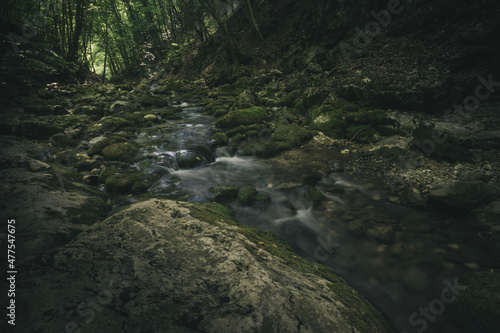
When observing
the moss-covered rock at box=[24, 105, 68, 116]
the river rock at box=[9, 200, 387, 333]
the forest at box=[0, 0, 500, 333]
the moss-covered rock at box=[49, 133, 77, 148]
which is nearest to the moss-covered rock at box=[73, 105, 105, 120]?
the forest at box=[0, 0, 500, 333]

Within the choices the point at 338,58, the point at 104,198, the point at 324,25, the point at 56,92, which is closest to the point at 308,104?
the point at 338,58

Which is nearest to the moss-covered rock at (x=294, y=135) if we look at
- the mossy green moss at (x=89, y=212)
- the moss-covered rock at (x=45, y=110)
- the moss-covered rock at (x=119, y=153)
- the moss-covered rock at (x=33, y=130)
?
the moss-covered rock at (x=119, y=153)

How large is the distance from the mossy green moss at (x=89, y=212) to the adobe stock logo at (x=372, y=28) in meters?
11.6

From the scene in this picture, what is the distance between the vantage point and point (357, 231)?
13.2ft

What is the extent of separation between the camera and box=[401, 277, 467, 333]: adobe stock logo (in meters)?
2.72

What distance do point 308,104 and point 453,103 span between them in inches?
182

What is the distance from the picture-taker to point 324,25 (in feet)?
39.0

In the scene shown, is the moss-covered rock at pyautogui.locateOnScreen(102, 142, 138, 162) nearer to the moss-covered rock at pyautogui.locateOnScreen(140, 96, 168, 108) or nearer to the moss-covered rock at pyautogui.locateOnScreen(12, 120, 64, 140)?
the moss-covered rock at pyautogui.locateOnScreen(12, 120, 64, 140)

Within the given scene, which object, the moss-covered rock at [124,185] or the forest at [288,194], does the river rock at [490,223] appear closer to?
the forest at [288,194]

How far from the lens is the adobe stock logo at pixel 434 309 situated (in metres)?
2.72

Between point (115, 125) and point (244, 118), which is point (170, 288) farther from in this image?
point (115, 125)

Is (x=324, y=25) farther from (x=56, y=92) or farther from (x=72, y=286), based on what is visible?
(x=56, y=92)

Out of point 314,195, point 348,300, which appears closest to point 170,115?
point 314,195

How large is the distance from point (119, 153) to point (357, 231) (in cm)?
681
